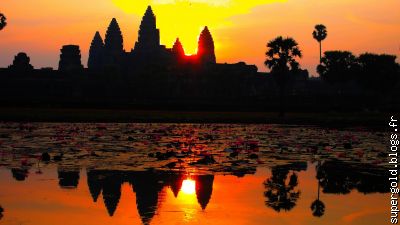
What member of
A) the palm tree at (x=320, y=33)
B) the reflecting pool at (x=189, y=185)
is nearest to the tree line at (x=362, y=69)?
the palm tree at (x=320, y=33)

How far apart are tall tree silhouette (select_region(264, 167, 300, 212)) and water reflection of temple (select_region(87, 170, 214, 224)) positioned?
1.52 meters

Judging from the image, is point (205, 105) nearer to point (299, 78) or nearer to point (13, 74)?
point (13, 74)

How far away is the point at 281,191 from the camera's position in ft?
56.6

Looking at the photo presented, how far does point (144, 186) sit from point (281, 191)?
357cm

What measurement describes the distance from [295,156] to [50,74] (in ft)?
425

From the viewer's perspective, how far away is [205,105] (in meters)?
90.6

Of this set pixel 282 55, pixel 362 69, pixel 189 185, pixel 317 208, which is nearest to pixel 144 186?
pixel 189 185

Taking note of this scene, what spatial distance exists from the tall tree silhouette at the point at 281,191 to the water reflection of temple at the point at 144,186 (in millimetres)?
1521

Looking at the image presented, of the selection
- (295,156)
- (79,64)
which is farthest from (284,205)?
(79,64)

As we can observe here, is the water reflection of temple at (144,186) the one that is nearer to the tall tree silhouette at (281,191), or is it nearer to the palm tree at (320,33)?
the tall tree silhouette at (281,191)

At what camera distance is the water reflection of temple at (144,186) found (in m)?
14.5

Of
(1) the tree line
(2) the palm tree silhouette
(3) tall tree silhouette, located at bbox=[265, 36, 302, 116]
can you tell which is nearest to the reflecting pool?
(2) the palm tree silhouette

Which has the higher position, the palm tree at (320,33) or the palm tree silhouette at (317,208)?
the palm tree at (320,33)

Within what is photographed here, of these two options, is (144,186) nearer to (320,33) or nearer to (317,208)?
(317,208)
